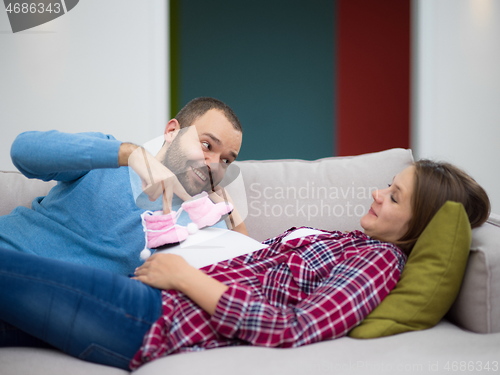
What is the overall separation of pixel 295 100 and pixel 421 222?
9.29 feet

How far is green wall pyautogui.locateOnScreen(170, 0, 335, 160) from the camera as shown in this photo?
3920mm

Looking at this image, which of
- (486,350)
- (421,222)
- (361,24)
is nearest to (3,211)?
(421,222)

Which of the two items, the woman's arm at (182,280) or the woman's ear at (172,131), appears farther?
the woman's ear at (172,131)

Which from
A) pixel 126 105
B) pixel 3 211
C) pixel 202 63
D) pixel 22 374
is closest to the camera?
pixel 22 374

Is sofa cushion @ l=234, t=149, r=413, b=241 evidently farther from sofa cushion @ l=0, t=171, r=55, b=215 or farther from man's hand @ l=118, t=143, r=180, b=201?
sofa cushion @ l=0, t=171, r=55, b=215

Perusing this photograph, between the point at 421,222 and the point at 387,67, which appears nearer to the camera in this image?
the point at 421,222

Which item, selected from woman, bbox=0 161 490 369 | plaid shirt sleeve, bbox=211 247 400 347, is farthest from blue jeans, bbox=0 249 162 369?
plaid shirt sleeve, bbox=211 247 400 347

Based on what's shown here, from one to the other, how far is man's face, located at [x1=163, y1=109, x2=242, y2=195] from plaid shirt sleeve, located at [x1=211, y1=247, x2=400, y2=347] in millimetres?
617

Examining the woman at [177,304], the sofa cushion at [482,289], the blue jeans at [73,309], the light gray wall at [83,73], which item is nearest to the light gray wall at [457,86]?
the light gray wall at [83,73]

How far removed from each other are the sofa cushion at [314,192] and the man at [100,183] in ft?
0.40

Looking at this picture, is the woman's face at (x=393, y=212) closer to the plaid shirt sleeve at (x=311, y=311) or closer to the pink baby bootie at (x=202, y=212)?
the plaid shirt sleeve at (x=311, y=311)

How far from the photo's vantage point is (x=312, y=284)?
46.9 inches

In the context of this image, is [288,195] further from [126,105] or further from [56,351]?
[126,105]

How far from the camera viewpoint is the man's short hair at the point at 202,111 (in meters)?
1.68
